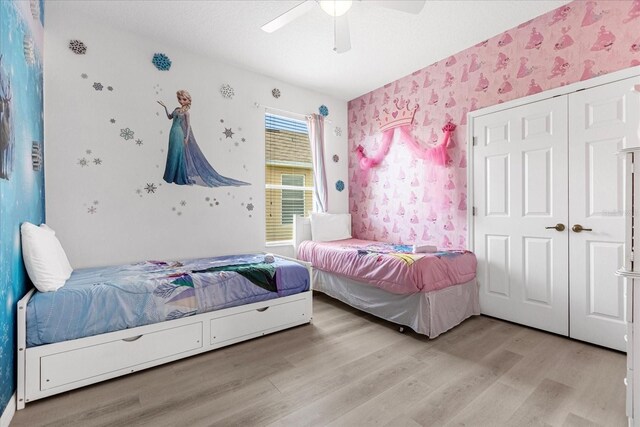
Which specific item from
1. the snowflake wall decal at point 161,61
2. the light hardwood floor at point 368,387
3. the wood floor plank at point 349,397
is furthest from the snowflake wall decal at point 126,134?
the wood floor plank at point 349,397

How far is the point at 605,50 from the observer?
7.10 feet

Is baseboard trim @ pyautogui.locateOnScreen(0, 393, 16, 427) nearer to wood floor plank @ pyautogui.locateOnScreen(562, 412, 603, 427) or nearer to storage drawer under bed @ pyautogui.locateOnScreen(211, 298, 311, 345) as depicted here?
storage drawer under bed @ pyautogui.locateOnScreen(211, 298, 311, 345)

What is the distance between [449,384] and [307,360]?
92 cm

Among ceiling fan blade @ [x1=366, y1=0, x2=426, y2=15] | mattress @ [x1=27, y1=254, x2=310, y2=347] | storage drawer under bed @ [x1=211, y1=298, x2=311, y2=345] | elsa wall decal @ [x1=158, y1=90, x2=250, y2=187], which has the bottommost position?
storage drawer under bed @ [x1=211, y1=298, x2=311, y2=345]

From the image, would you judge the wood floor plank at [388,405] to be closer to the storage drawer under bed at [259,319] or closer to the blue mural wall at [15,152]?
the storage drawer under bed at [259,319]

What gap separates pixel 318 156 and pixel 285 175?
523 mm

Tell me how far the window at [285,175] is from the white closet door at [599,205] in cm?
278

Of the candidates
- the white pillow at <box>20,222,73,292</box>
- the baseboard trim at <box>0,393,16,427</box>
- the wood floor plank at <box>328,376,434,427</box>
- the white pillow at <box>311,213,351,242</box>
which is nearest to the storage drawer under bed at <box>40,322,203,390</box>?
the baseboard trim at <box>0,393,16,427</box>

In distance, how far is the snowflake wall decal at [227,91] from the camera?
318cm

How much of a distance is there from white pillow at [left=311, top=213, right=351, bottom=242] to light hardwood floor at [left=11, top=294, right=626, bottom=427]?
155 centimetres

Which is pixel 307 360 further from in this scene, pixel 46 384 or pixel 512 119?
pixel 512 119

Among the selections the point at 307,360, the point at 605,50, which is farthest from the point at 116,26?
the point at 605,50

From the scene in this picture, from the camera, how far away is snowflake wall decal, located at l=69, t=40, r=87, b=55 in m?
2.41

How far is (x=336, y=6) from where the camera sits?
1.82m
